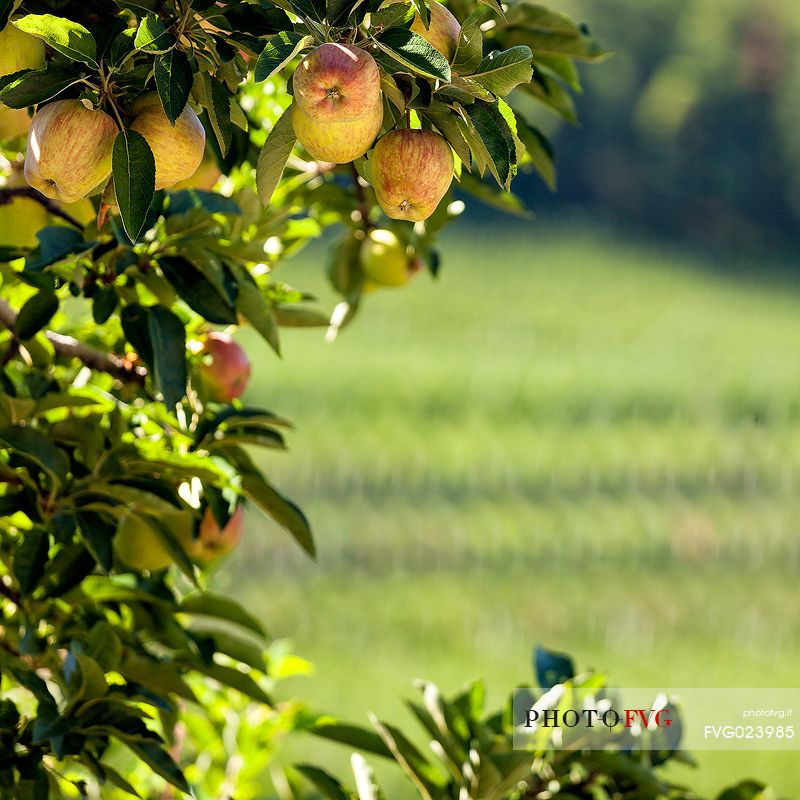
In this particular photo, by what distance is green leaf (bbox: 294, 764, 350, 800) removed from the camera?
34.6 inches

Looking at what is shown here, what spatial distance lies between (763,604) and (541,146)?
11.8 ft

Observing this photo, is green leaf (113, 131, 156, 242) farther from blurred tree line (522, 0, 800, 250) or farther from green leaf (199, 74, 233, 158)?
blurred tree line (522, 0, 800, 250)

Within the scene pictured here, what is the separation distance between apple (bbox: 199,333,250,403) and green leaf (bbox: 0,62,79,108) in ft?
1.14

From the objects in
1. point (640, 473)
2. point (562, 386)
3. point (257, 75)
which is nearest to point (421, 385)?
point (562, 386)

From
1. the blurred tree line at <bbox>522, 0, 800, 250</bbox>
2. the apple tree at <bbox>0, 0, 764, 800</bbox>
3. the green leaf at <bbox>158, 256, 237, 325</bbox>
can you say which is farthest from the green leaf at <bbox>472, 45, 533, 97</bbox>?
the blurred tree line at <bbox>522, 0, 800, 250</bbox>

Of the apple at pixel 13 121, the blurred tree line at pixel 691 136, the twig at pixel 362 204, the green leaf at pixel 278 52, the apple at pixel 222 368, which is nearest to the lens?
the green leaf at pixel 278 52

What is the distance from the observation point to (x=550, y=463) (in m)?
5.25

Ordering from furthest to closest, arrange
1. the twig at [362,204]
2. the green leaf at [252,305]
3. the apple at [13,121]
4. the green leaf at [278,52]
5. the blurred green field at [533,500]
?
the blurred green field at [533,500], the twig at [362,204], the green leaf at [252,305], the apple at [13,121], the green leaf at [278,52]

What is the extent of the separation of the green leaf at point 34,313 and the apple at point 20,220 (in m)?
0.07

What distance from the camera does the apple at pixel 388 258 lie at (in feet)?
3.48

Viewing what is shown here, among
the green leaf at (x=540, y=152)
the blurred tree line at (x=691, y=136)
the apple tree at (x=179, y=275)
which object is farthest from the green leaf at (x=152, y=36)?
the blurred tree line at (x=691, y=136)

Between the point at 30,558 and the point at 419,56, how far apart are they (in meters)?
0.43

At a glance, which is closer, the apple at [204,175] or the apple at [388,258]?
the apple at [204,175]

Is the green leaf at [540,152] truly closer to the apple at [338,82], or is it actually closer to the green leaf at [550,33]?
the green leaf at [550,33]
